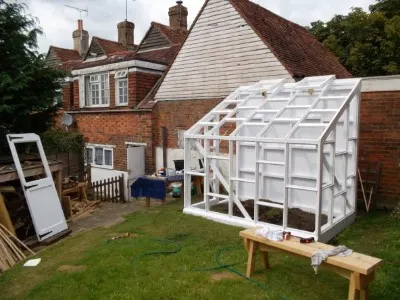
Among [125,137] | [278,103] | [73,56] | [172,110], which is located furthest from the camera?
[73,56]

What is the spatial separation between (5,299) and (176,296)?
9.10 ft

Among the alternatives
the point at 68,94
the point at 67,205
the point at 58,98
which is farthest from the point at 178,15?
the point at 67,205

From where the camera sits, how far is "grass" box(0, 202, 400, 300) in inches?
202

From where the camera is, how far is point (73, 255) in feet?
23.0

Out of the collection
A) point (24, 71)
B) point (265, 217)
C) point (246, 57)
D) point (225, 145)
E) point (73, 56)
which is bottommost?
point (265, 217)

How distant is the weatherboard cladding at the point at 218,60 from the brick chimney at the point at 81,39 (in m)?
13.0

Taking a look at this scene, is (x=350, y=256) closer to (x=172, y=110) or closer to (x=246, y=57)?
(x=246, y=57)

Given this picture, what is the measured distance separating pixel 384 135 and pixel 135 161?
9.21m

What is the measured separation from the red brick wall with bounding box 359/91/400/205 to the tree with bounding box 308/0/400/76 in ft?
38.8

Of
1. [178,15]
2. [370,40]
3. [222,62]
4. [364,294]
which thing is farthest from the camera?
[370,40]

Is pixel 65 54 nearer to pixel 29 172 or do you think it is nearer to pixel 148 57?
pixel 148 57

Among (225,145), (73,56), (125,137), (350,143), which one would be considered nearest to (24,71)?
(125,137)

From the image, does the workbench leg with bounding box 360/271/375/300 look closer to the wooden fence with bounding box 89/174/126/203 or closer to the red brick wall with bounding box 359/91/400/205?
the red brick wall with bounding box 359/91/400/205

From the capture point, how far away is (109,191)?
13227 millimetres
